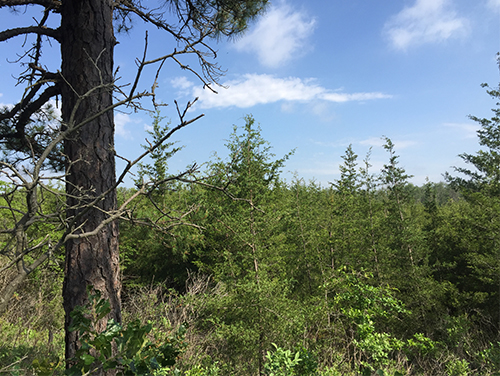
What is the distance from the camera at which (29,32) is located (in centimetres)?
315

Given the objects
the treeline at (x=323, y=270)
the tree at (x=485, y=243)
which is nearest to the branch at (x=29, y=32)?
the treeline at (x=323, y=270)

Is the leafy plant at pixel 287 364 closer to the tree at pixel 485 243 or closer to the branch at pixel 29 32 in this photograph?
the branch at pixel 29 32

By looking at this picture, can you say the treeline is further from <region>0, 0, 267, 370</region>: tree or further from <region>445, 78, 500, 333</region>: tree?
<region>0, 0, 267, 370</region>: tree

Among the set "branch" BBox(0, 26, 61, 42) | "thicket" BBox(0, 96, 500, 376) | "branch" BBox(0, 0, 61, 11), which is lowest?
"thicket" BBox(0, 96, 500, 376)

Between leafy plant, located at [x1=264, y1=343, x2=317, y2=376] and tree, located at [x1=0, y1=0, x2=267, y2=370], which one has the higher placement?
tree, located at [x1=0, y1=0, x2=267, y2=370]

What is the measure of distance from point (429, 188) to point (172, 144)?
1158 centimetres

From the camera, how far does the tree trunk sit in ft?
9.01

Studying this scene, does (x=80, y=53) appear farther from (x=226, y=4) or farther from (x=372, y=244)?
(x=372, y=244)

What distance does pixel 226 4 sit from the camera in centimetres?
441

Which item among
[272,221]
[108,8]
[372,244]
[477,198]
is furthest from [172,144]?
[477,198]


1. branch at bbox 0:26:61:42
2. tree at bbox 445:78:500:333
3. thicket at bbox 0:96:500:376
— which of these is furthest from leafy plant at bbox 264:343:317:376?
tree at bbox 445:78:500:333

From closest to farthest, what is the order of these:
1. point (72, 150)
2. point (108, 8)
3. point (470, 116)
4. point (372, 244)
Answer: point (72, 150)
point (108, 8)
point (372, 244)
point (470, 116)

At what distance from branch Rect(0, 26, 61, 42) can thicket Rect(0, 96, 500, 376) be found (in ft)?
7.09

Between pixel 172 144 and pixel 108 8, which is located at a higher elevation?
pixel 172 144
